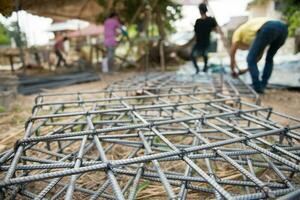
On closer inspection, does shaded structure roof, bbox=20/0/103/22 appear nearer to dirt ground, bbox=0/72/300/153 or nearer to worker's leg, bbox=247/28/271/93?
dirt ground, bbox=0/72/300/153

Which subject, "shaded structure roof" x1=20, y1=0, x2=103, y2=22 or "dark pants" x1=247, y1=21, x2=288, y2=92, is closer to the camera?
"dark pants" x1=247, y1=21, x2=288, y2=92

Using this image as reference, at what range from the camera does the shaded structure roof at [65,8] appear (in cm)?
834

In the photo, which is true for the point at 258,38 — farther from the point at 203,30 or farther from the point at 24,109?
the point at 24,109

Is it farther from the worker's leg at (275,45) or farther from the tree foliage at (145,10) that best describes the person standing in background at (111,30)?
the worker's leg at (275,45)

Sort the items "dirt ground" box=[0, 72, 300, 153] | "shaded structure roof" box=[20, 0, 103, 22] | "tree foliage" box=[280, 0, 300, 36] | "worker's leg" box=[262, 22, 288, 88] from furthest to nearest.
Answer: "tree foliage" box=[280, 0, 300, 36], "shaded structure roof" box=[20, 0, 103, 22], "worker's leg" box=[262, 22, 288, 88], "dirt ground" box=[0, 72, 300, 153]

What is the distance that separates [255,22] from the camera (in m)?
4.62

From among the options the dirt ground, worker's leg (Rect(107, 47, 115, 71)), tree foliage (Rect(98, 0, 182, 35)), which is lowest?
the dirt ground

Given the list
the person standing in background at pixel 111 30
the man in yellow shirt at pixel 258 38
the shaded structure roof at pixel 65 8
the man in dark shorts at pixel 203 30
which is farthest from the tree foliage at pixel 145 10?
the man in yellow shirt at pixel 258 38

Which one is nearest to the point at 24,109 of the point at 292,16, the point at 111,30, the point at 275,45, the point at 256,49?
the point at 256,49

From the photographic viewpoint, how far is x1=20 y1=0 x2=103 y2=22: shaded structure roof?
834 centimetres

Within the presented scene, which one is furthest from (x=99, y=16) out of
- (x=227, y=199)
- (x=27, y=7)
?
(x=227, y=199)

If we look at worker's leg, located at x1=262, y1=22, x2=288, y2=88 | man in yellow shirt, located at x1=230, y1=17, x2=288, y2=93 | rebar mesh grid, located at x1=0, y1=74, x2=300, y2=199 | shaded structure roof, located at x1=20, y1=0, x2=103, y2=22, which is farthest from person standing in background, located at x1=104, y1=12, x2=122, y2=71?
rebar mesh grid, located at x1=0, y1=74, x2=300, y2=199

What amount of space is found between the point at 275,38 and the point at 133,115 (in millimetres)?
2994

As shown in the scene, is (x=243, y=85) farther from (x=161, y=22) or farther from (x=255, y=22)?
(x=161, y=22)
